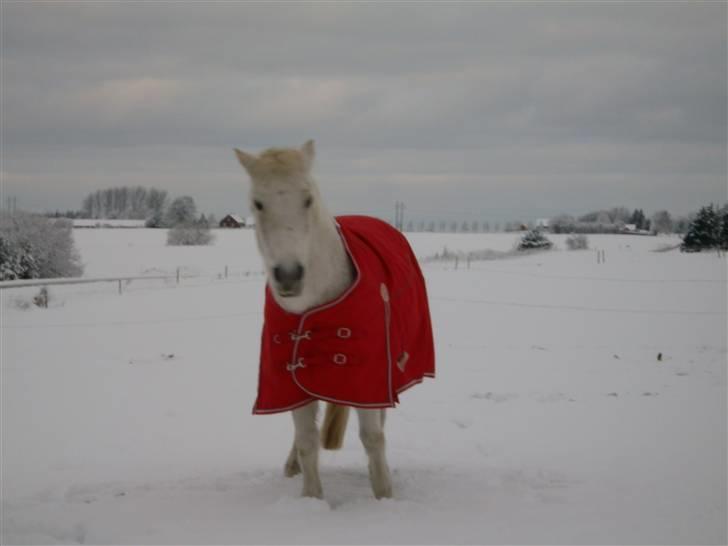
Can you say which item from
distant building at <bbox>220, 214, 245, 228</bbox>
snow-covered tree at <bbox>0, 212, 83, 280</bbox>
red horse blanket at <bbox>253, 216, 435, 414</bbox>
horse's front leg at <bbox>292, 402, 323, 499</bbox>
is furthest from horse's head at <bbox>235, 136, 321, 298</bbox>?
distant building at <bbox>220, 214, 245, 228</bbox>

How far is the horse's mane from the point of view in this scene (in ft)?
10.9

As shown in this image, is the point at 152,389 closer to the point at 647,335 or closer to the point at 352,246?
the point at 352,246

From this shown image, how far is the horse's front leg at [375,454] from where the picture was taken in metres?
4.07

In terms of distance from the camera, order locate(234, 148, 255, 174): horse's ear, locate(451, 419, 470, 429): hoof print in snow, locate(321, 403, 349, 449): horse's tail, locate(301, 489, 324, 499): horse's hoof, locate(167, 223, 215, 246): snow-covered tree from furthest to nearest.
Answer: locate(167, 223, 215, 246): snow-covered tree < locate(451, 419, 470, 429): hoof print in snow < locate(321, 403, 349, 449): horse's tail < locate(301, 489, 324, 499): horse's hoof < locate(234, 148, 255, 174): horse's ear

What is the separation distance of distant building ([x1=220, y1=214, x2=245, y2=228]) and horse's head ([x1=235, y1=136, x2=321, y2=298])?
8483cm

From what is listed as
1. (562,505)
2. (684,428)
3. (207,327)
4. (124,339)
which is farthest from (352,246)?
(207,327)

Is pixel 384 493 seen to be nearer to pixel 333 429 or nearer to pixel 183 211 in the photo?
pixel 333 429

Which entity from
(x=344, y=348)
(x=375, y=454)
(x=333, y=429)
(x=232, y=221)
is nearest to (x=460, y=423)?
(x=333, y=429)

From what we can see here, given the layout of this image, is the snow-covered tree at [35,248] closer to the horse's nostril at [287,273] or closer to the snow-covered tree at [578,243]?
the horse's nostril at [287,273]

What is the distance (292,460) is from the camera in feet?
15.1

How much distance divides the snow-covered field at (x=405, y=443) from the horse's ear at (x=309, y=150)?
1985 mm

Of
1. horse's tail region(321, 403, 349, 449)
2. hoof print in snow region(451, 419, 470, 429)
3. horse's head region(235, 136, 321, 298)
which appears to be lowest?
hoof print in snow region(451, 419, 470, 429)

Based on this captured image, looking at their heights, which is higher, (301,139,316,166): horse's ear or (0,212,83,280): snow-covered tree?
(301,139,316,166): horse's ear

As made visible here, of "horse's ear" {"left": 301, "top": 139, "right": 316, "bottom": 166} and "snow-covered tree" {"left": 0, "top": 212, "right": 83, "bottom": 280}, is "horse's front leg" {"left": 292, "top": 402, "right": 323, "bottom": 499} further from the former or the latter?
"snow-covered tree" {"left": 0, "top": 212, "right": 83, "bottom": 280}
